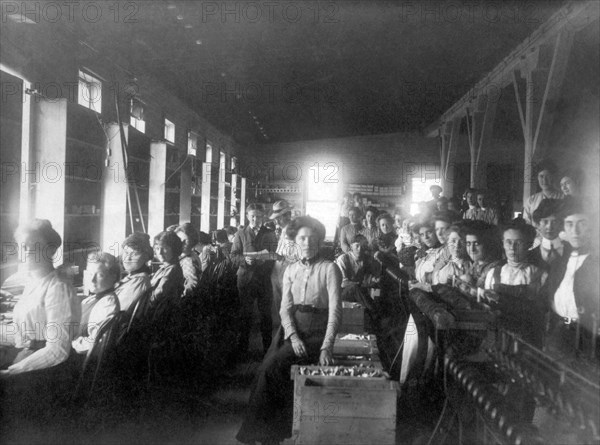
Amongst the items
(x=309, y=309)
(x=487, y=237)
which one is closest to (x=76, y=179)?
(x=309, y=309)

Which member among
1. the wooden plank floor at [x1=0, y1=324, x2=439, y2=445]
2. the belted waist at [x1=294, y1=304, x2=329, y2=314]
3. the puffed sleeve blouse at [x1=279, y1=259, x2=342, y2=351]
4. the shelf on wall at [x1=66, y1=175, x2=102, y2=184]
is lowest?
the wooden plank floor at [x1=0, y1=324, x2=439, y2=445]

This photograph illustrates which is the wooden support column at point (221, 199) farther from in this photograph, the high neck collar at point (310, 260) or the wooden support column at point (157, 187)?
the high neck collar at point (310, 260)

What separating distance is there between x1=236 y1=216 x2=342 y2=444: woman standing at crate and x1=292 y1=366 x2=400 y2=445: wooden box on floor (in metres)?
0.44

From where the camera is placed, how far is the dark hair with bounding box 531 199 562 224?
341 cm

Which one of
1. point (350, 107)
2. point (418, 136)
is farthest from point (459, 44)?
point (418, 136)

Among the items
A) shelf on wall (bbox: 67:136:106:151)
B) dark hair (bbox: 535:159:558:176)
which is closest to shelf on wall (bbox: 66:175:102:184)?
shelf on wall (bbox: 67:136:106:151)

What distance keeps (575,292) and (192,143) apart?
8476 mm

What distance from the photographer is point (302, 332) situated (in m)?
3.19

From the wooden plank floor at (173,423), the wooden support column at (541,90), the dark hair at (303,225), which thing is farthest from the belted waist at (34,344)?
the wooden support column at (541,90)

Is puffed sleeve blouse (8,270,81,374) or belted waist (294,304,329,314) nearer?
puffed sleeve blouse (8,270,81,374)

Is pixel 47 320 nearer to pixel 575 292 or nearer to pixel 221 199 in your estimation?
pixel 575 292

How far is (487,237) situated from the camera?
3.42 meters

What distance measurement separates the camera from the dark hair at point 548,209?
3.41 m

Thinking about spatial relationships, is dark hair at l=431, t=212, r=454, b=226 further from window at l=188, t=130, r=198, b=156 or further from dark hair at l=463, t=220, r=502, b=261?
window at l=188, t=130, r=198, b=156
